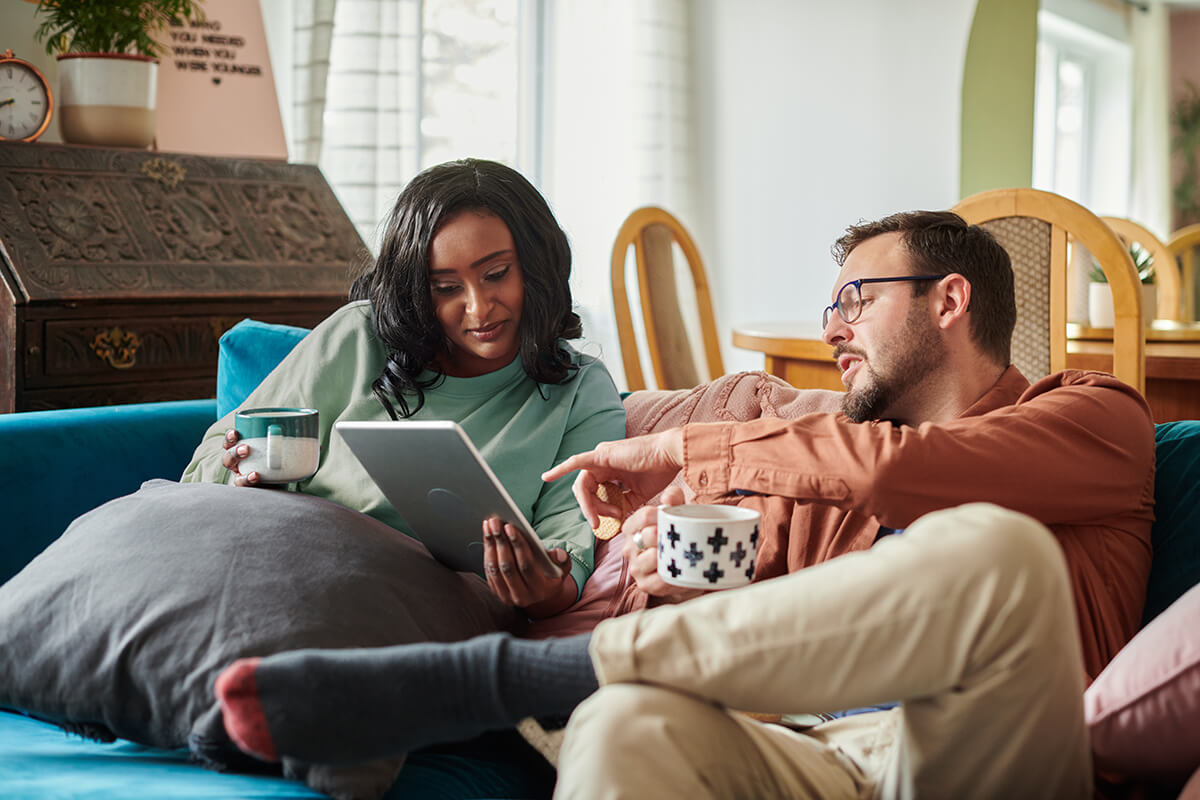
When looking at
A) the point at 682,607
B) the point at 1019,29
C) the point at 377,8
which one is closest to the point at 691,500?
the point at 682,607

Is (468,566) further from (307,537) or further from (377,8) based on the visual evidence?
(377,8)

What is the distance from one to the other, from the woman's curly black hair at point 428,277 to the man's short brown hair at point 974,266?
571mm

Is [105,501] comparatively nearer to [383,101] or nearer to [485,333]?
[485,333]

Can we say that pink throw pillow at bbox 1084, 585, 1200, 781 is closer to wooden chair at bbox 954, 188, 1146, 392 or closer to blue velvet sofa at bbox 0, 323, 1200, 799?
blue velvet sofa at bbox 0, 323, 1200, 799

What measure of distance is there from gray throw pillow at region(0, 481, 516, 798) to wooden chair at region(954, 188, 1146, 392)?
4.48 ft

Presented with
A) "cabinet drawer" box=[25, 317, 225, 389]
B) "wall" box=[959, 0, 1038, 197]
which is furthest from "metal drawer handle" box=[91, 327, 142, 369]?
"wall" box=[959, 0, 1038, 197]

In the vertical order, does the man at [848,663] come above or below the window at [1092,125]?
below

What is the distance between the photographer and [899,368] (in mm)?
1436

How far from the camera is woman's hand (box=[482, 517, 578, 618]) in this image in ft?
4.34

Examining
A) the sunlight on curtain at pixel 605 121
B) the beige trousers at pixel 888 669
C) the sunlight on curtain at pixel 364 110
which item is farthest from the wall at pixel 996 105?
the beige trousers at pixel 888 669

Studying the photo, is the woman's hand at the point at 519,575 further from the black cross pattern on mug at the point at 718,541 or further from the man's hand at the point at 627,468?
the black cross pattern on mug at the point at 718,541

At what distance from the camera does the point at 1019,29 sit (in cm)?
516

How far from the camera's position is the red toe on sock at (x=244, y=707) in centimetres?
98

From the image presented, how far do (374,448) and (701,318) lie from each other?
7.14 feet
